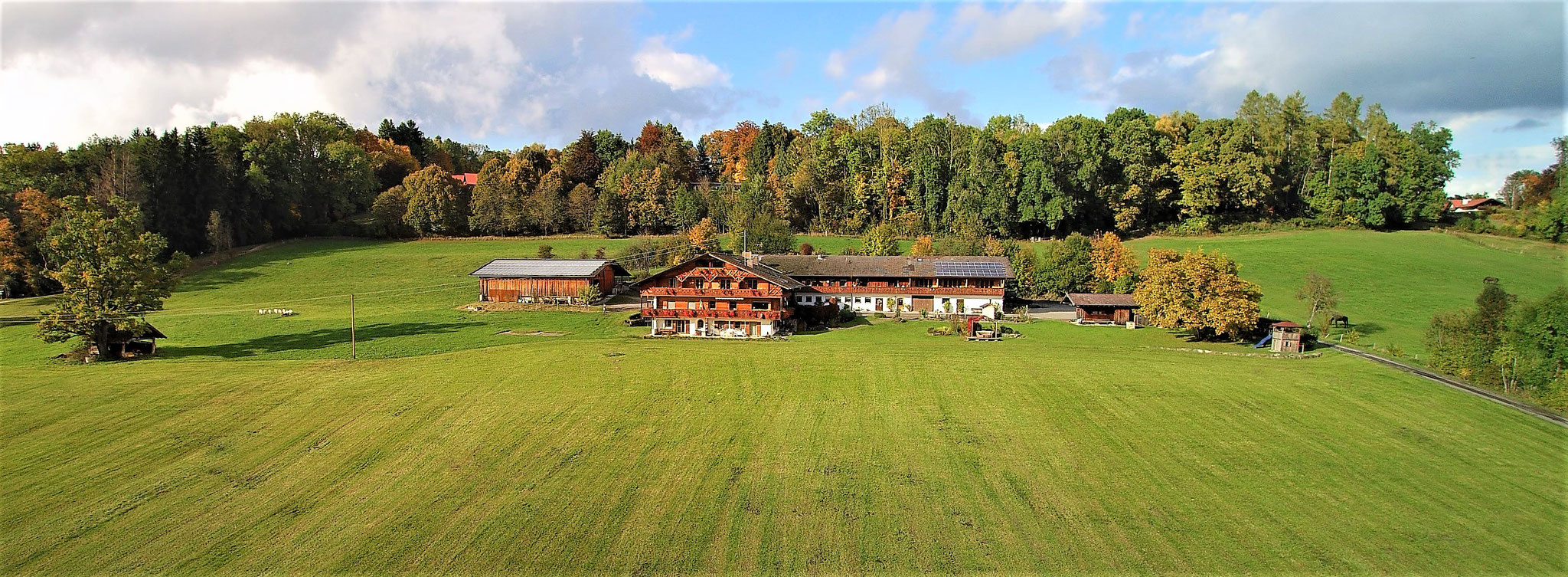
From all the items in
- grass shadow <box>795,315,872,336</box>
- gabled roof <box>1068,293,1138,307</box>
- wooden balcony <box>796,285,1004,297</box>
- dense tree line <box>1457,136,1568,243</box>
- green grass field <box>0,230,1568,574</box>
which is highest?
dense tree line <box>1457,136,1568,243</box>

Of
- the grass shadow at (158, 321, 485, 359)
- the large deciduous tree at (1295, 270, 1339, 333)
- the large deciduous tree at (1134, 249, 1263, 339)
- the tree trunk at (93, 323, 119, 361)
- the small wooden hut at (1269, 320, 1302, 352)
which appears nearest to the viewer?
the tree trunk at (93, 323, 119, 361)

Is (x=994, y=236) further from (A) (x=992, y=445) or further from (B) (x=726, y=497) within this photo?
(B) (x=726, y=497)

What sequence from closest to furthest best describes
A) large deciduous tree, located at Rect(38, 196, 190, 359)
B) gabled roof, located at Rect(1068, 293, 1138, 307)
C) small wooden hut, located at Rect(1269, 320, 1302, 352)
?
1. large deciduous tree, located at Rect(38, 196, 190, 359)
2. small wooden hut, located at Rect(1269, 320, 1302, 352)
3. gabled roof, located at Rect(1068, 293, 1138, 307)

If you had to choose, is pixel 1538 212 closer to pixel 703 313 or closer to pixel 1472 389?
pixel 1472 389

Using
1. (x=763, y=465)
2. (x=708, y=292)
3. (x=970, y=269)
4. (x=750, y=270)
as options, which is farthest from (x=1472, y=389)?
(x=708, y=292)

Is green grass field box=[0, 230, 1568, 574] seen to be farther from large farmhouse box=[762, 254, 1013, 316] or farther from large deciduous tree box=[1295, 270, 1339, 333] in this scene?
large farmhouse box=[762, 254, 1013, 316]

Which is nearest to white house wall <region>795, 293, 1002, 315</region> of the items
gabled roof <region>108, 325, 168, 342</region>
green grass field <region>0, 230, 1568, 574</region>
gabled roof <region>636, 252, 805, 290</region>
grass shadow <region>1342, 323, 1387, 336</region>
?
gabled roof <region>636, 252, 805, 290</region>

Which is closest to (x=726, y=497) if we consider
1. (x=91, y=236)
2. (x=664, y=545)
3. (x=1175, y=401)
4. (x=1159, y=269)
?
(x=664, y=545)
